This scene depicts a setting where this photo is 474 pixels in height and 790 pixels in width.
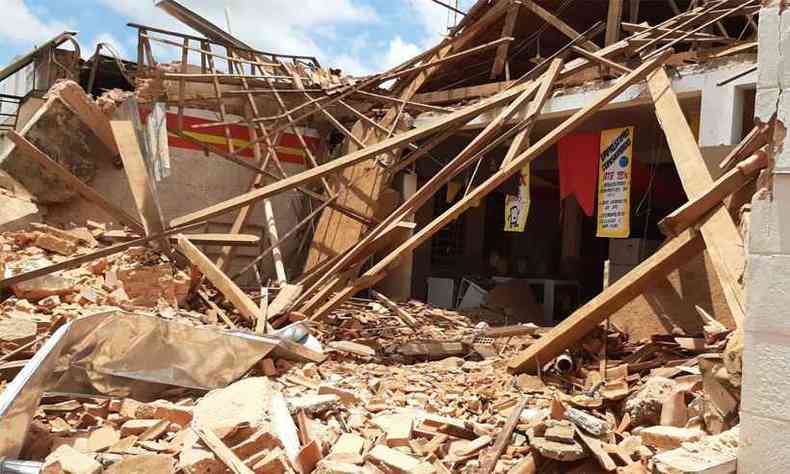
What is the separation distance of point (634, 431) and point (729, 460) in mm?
824

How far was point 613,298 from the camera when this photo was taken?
481 cm

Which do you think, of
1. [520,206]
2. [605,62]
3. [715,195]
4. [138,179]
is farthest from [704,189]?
[138,179]

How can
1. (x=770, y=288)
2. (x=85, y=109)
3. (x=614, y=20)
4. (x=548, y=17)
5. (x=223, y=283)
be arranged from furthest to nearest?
(x=548, y=17), (x=614, y=20), (x=85, y=109), (x=223, y=283), (x=770, y=288)

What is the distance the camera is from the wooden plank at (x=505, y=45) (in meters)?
10.0

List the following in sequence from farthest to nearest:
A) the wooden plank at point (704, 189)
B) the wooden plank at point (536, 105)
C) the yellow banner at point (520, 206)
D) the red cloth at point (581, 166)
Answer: the yellow banner at point (520, 206)
the red cloth at point (581, 166)
the wooden plank at point (536, 105)
the wooden plank at point (704, 189)

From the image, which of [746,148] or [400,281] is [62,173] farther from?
[746,148]

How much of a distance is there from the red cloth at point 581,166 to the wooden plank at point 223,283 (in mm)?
4774

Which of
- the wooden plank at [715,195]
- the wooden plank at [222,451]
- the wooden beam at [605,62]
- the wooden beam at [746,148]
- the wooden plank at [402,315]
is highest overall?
the wooden beam at [605,62]

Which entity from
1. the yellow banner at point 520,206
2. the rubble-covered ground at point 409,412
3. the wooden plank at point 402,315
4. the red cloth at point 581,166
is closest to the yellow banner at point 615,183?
the red cloth at point 581,166

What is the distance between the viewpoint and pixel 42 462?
365 cm

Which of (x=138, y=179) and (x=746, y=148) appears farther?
(x=138, y=179)

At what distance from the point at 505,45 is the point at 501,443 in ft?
25.4

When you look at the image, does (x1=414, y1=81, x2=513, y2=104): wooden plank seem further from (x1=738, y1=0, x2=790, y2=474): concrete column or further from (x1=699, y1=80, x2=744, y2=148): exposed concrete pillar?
(x1=738, y1=0, x2=790, y2=474): concrete column

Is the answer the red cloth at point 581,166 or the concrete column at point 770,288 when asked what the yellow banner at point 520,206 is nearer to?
the red cloth at point 581,166
